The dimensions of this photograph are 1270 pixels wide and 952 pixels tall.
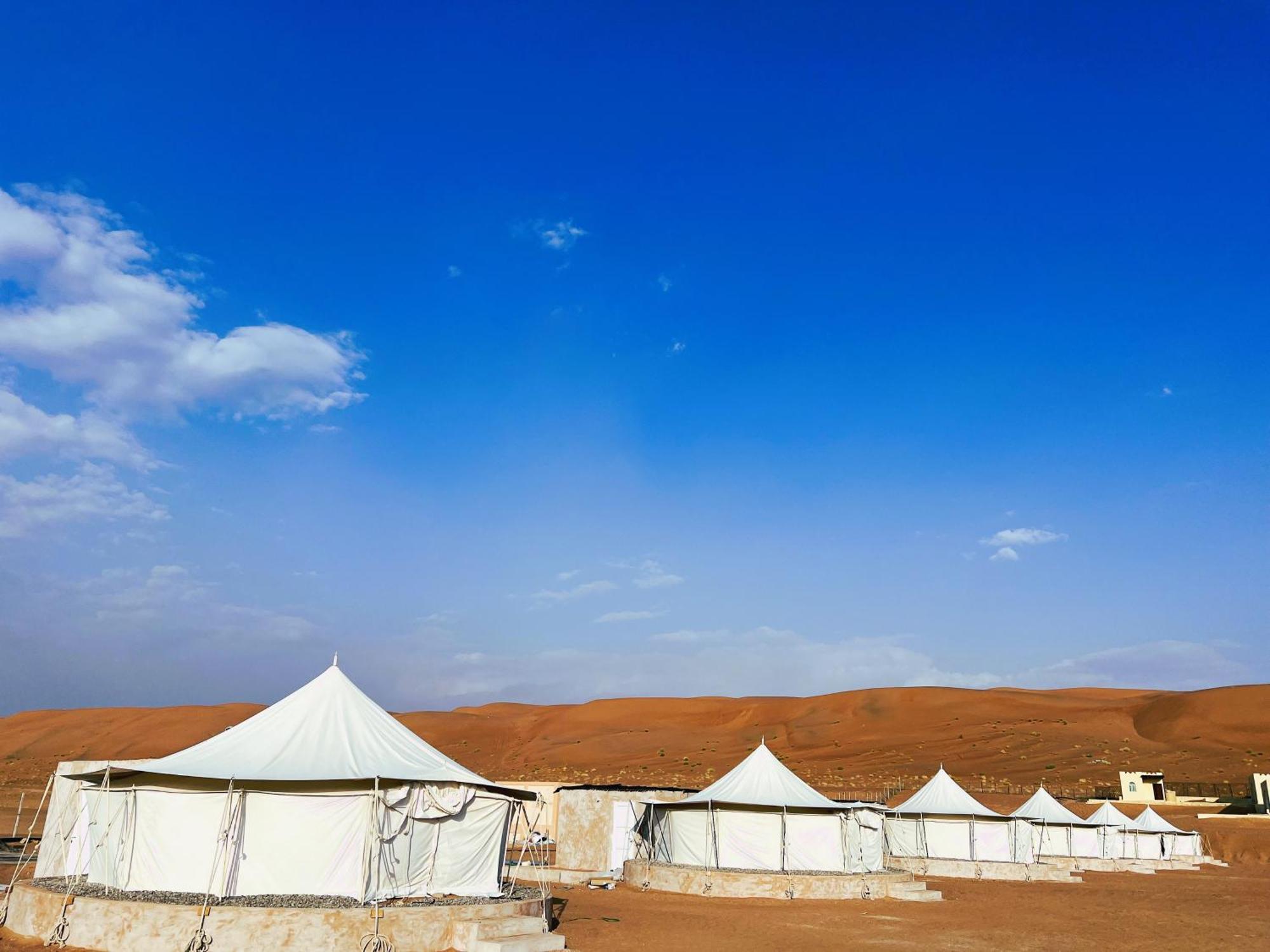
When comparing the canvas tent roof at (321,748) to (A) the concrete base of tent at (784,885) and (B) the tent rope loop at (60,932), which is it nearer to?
(B) the tent rope loop at (60,932)

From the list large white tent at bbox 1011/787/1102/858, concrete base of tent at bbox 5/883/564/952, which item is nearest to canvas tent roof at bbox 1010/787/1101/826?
large white tent at bbox 1011/787/1102/858

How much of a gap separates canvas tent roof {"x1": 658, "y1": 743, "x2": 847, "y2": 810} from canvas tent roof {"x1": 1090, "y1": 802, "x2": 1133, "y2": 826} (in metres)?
18.2

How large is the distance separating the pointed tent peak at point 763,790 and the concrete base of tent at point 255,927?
1058 cm

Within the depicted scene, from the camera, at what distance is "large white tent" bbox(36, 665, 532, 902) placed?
14.2 m

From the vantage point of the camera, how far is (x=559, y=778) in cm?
6053

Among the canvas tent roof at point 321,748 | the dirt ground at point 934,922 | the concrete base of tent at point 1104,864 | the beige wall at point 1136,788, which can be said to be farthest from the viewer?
the beige wall at point 1136,788

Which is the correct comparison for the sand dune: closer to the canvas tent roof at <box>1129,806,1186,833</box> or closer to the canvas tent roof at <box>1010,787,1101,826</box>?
the canvas tent roof at <box>1129,806,1186,833</box>

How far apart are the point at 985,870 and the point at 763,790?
1009 centimetres

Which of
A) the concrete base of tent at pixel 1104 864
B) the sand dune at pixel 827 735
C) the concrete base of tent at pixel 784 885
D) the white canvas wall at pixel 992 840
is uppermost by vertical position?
the sand dune at pixel 827 735

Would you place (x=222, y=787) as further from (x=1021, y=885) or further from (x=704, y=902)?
(x=1021, y=885)

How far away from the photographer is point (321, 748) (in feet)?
50.6

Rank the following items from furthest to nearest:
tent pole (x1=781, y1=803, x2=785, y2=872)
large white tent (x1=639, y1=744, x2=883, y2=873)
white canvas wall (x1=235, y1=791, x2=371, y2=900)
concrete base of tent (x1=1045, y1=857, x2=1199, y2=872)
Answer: concrete base of tent (x1=1045, y1=857, x2=1199, y2=872) < large white tent (x1=639, y1=744, x2=883, y2=873) < tent pole (x1=781, y1=803, x2=785, y2=872) < white canvas wall (x1=235, y1=791, x2=371, y2=900)

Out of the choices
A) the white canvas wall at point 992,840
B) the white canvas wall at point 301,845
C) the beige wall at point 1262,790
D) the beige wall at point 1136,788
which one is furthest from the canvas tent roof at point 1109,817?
the white canvas wall at point 301,845

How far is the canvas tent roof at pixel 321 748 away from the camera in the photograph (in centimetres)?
1442
